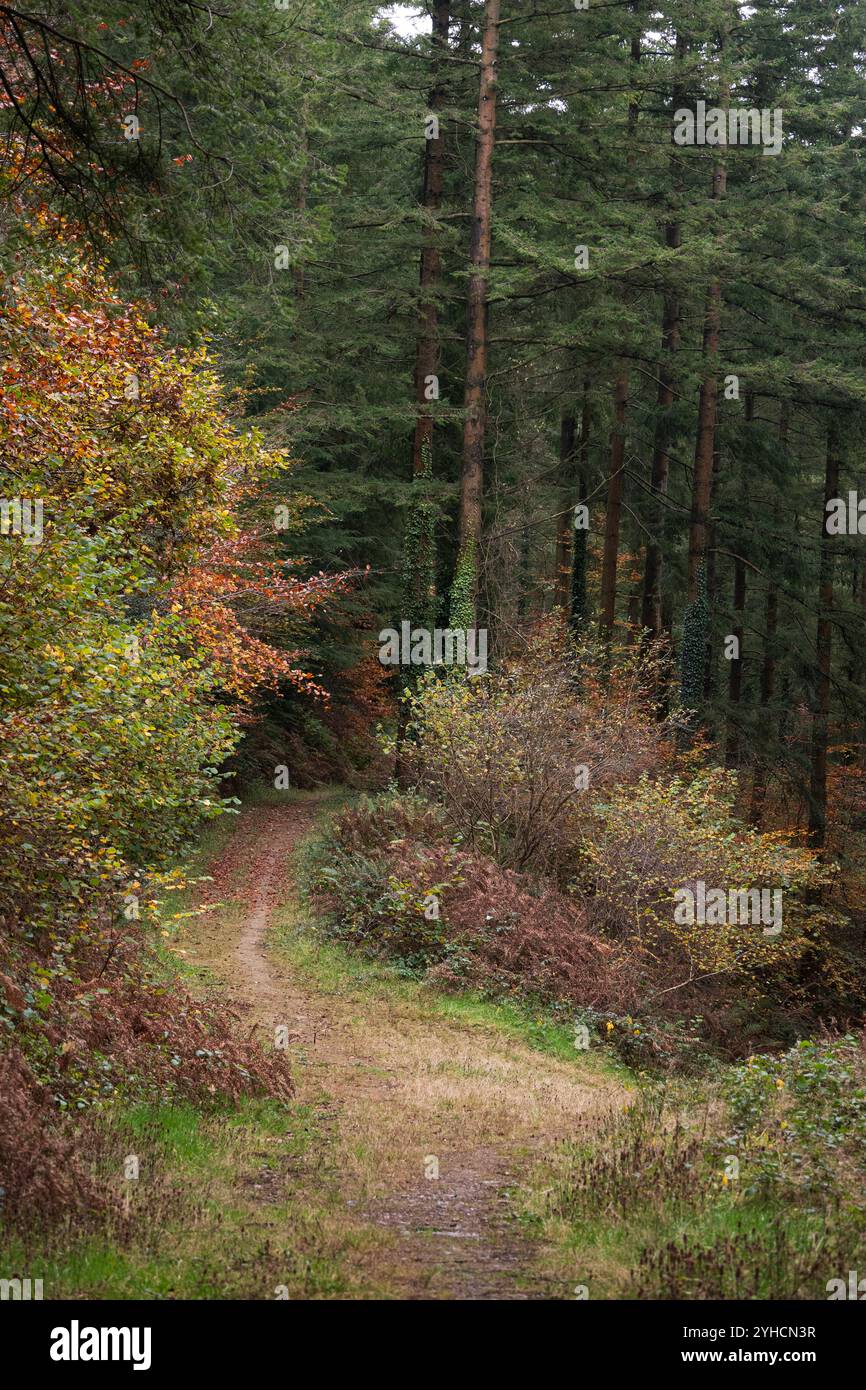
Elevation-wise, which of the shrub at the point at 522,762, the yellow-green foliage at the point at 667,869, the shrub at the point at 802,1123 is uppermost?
the shrub at the point at 522,762

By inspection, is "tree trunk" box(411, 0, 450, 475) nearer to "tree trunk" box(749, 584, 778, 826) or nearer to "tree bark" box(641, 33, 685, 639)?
"tree bark" box(641, 33, 685, 639)

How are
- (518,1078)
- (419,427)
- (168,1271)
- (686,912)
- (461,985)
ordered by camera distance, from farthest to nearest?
(419,427) → (686,912) → (461,985) → (518,1078) → (168,1271)

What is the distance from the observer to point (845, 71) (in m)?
30.3

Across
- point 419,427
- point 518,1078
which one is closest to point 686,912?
point 518,1078

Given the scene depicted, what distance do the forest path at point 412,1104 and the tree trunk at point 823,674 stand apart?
Answer: 15.4 meters

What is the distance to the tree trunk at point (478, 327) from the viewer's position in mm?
22203

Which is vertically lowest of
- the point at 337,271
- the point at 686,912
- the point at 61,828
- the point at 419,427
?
the point at 686,912

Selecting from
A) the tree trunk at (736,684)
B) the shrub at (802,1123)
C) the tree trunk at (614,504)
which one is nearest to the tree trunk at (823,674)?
the tree trunk at (736,684)

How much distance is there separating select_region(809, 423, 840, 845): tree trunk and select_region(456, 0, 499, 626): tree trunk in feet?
35.5

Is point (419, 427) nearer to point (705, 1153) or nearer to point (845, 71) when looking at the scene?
point (845, 71)

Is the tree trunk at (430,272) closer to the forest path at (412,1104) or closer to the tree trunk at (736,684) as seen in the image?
the tree trunk at (736,684)

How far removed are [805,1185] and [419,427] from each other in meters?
20.9

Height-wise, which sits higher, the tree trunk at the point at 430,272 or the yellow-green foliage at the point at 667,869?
the tree trunk at the point at 430,272
